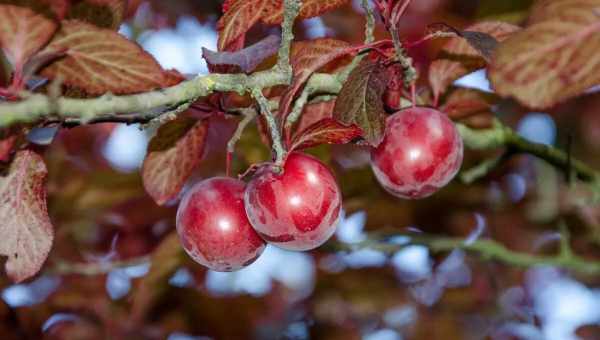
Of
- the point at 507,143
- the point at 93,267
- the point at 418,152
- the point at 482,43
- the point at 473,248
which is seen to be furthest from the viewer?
the point at 93,267

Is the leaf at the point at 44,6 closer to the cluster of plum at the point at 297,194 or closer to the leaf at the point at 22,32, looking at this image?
the leaf at the point at 22,32

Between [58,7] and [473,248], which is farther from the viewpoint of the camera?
[473,248]

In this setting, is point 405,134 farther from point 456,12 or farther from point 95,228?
point 456,12

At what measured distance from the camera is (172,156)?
1.42 metres

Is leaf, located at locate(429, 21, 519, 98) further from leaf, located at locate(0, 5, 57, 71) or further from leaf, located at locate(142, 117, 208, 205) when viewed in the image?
leaf, located at locate(0, 5, 57, 71)

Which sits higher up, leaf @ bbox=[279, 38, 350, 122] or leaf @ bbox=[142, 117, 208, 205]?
leaf @ bbox=[279, 38, 350, 122]

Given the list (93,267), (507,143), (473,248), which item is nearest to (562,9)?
(507,143)

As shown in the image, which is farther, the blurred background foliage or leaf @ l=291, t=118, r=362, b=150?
the blurred background foliage

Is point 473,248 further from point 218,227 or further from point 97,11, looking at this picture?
point 97,11

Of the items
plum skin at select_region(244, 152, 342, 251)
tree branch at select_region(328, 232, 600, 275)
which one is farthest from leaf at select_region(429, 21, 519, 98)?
tree branch at select_region(328, 232, 600, 275)

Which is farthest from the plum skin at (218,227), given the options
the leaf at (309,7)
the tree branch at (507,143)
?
the tree branch at (507,143)

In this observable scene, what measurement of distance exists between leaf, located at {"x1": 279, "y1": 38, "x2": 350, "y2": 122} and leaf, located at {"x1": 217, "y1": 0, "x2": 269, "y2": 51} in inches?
3.4

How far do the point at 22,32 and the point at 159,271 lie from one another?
40.9 inches

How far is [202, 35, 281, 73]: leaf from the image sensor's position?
3.71 ft
